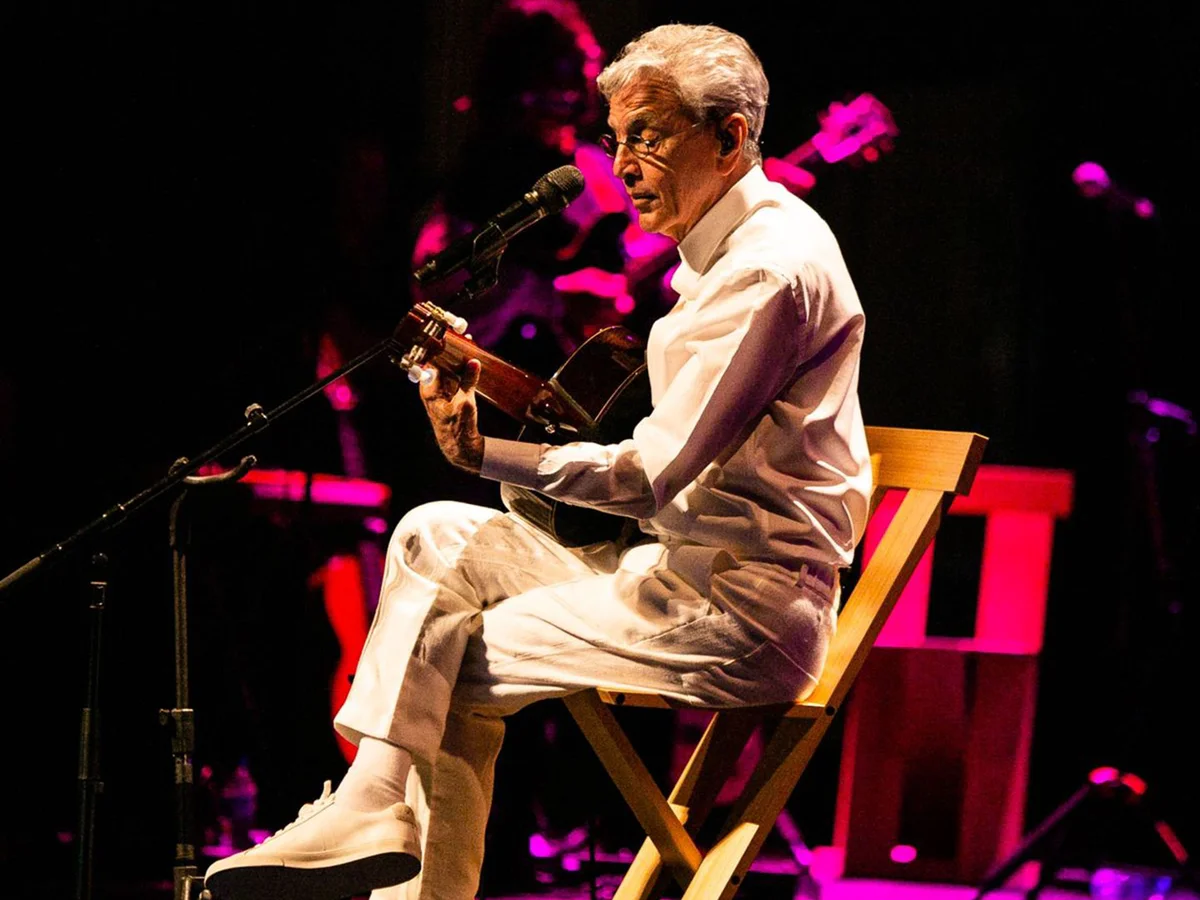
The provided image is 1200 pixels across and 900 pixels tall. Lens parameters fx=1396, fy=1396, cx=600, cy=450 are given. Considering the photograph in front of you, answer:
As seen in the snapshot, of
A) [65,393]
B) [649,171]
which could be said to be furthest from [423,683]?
[65,393]

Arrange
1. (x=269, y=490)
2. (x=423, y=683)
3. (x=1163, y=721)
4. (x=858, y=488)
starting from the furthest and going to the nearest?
1. (x=269, y=490)
2. (x=1163, y=721)
3. (x=858, y=488)
4. (x=423, y=683)

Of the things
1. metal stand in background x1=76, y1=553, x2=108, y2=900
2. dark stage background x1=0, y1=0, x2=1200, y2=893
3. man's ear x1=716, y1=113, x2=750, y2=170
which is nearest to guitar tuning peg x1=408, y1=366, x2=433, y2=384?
man's ear x1=716, y1=113, x2=750, y2=170

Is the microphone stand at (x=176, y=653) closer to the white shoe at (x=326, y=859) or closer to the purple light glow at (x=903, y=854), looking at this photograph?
the white shoe at (x=326, y=859)

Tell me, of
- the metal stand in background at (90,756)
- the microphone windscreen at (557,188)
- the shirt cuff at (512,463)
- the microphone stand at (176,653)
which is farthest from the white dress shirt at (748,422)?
the metal stand in background at (90,756)

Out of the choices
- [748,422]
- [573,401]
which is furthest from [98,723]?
[748,422]

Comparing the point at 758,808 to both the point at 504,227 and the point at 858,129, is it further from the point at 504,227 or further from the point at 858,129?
the point at 858,129

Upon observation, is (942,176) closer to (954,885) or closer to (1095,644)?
(1095,644)

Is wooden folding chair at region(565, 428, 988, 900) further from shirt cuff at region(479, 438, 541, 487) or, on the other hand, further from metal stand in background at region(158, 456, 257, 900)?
metal stand in background at region(158, 456, 257, 900)

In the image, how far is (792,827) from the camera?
3.52 meters

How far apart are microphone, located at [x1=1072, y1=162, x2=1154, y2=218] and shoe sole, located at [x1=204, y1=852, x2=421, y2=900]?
2.36 m

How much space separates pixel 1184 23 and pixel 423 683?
257 cm

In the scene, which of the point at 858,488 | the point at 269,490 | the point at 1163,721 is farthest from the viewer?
the point at 269,490

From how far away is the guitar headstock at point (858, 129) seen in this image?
3.46 metres

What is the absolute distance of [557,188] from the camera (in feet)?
7.02
